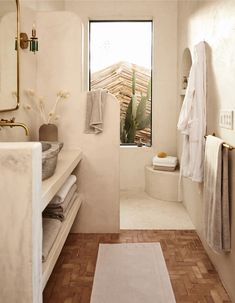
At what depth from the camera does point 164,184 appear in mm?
4578

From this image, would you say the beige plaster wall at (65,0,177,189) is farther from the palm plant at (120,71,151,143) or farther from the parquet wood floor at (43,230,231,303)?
the parquet wood floor at (43,230,231,303)

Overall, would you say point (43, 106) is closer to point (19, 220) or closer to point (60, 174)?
point (60, 174)

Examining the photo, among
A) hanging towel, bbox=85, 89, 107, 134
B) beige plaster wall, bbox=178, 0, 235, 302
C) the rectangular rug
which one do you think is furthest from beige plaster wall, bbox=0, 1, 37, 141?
A: beige plaster wall, bbox=178, 0, 235, 302

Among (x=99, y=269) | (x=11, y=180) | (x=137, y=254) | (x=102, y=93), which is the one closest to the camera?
(x=11, y=180)

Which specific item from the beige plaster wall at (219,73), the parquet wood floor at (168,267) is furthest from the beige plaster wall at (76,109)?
the beige plaster wall at (219,73)

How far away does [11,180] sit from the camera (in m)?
1.47

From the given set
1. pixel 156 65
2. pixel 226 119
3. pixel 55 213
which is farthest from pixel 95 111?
pixel 156 65

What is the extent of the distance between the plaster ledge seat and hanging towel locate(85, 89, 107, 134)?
151cm

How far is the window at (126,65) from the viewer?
5.08 m

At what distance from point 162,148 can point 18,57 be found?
2747mm

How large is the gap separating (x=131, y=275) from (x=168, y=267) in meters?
0.30

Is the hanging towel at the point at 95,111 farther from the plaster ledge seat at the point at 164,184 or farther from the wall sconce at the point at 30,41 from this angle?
the plaster ledge seat at the point at 164,184

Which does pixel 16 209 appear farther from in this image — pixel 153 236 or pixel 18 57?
pixel 153 236

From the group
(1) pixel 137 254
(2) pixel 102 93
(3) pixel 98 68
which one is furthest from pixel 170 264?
(3) pixel 98 68
